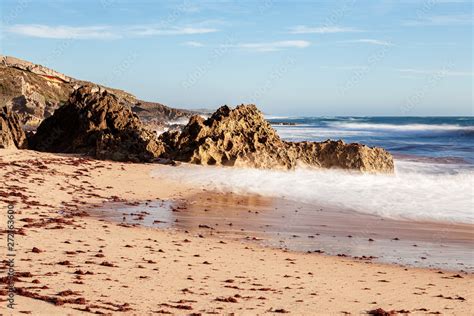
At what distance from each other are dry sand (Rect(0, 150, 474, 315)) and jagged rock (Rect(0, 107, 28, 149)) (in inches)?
374

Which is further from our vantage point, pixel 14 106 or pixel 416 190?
pixel 14 106

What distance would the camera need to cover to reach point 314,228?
41.3ft

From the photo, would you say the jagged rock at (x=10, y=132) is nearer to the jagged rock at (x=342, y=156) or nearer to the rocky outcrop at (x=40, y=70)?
the jagged rock at (x=342, y=156)

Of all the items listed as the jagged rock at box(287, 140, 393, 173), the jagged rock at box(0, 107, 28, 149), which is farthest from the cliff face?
the jagged rock at box(287, 140, 393, 173)

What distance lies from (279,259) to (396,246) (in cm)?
297

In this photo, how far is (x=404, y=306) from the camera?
287 inches

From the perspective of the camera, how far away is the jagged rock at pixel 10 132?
69.7 ft

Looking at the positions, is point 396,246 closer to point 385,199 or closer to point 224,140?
point 385,199

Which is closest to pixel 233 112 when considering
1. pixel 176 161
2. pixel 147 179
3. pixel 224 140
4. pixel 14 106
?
pixel 224 140

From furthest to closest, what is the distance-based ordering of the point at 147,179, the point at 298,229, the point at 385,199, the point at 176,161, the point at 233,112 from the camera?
1. the point at 233,112
2. the point at 176,161
3. the point at 147,179
4. the point at 385,199
5. the point at 298,229

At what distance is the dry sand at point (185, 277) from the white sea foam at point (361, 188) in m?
5.90

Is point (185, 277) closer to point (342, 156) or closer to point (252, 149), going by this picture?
point (252, 149)

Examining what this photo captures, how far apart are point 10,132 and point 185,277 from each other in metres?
16.7

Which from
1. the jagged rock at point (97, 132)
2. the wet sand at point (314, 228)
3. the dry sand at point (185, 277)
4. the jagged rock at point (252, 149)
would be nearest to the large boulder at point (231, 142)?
the jagged rock at point (252, 149)
